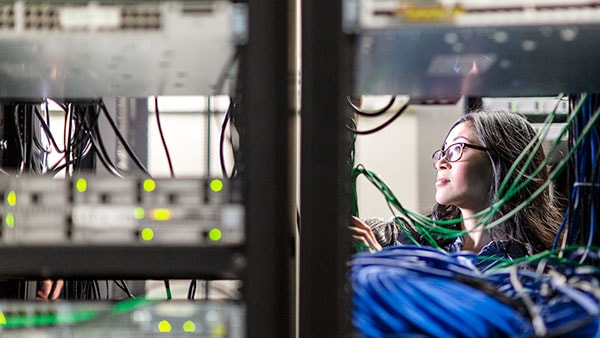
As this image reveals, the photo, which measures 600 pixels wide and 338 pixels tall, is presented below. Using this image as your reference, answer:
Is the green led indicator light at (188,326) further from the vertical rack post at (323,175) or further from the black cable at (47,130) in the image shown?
the black cable at (47,130)

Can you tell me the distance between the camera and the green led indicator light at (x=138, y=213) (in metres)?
0.64

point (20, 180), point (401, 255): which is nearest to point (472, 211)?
point (401, 255)

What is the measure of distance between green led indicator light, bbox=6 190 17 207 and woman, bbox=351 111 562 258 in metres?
0.82

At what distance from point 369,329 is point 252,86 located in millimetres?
291

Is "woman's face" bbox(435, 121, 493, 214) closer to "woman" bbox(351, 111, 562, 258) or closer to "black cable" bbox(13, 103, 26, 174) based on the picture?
"woman" bbox(351, 111, 562, 258)

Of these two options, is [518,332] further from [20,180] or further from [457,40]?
[20,180]

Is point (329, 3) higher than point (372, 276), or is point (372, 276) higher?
point (329, 3)

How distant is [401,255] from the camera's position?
30.2 inches

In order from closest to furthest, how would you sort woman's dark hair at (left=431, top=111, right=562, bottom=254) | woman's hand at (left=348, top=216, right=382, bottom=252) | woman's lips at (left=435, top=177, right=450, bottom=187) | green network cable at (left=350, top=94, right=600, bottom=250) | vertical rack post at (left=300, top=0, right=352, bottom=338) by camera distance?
1. vertical rack post at (left=300, top=0, right=352, bottom=338)
2. woman's hand at (left=348, top=216, right=382, bottom=252)
3. green network cable at (left=350, top=94, right=600, bottom=250)
4. woman's dark hair at (left=431, top=111, right=562, bottom=254)
5. woman's lips at (left=435, top=177, right=450, bottom=187)

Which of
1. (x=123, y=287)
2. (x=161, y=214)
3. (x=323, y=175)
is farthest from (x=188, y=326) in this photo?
(x=123, y=287)

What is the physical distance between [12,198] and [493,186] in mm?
907

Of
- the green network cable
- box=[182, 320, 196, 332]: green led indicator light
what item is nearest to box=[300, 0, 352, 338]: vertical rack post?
box=[182, 320, 196, 332]: green led indicator light

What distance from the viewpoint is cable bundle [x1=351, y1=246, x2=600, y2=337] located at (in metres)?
0.64

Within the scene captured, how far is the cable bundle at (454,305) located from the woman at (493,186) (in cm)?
47
